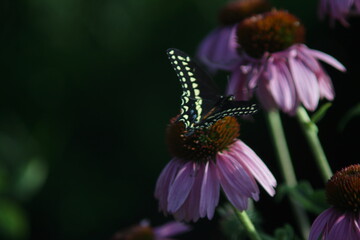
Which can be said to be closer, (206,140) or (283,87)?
(206,140)

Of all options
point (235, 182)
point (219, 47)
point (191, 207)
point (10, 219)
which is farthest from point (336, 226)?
A: point (10, 219)

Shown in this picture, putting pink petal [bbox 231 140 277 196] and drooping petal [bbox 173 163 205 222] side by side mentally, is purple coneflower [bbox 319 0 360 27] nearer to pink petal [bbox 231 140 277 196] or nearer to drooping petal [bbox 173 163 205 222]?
pink petal [bbox 231 140 277 196]

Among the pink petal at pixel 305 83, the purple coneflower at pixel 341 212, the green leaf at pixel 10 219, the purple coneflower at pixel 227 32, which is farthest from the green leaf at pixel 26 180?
the purple coneflower at pixel 341 212

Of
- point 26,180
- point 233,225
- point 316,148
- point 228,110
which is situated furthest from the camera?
point 26,180

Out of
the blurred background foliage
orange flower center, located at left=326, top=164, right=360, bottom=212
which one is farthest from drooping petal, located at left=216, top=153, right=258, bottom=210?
Result: the blurred background foliage

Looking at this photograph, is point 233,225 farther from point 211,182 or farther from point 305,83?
point 305,83

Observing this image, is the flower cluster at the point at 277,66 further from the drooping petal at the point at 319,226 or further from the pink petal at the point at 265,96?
the drooping petal at the point at 319,226
